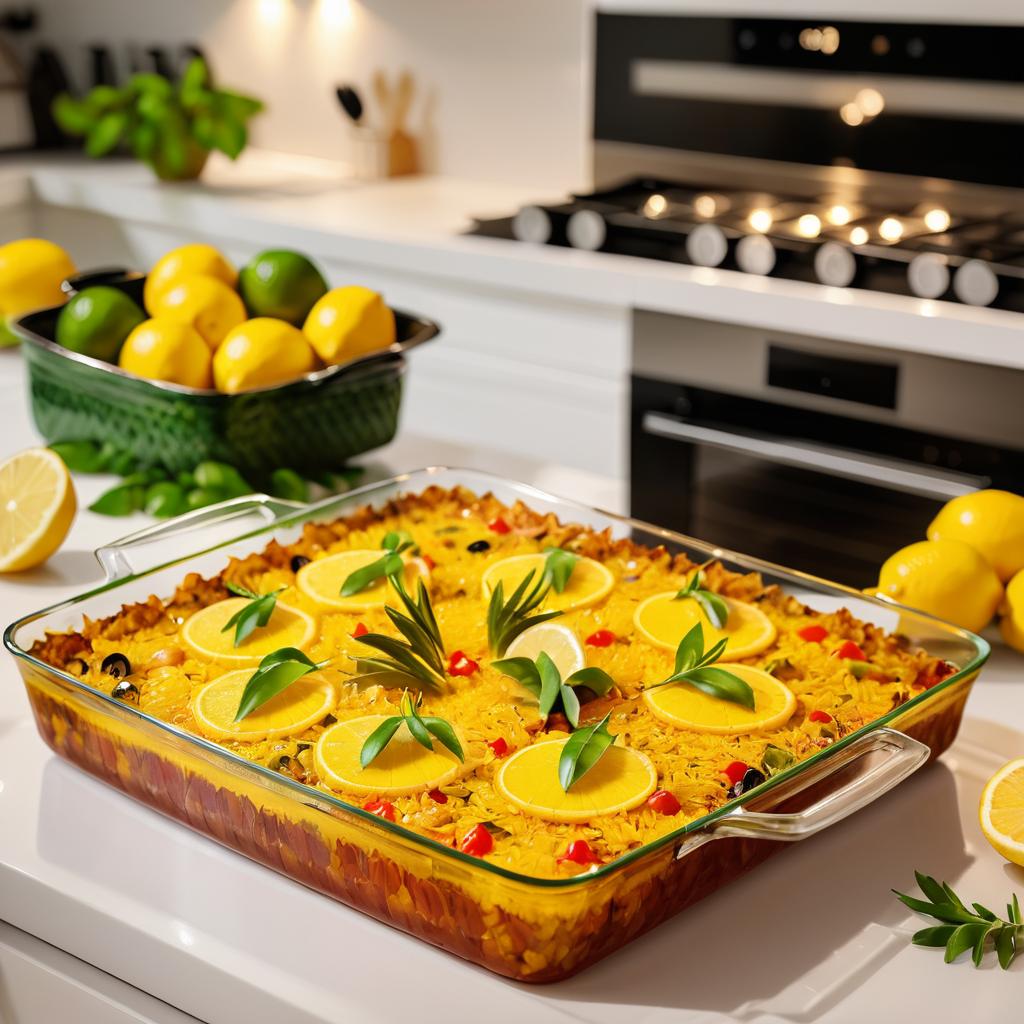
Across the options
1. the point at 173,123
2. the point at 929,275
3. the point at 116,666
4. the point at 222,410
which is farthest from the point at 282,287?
the point at 173,123

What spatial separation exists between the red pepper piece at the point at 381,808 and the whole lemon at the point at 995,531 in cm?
53

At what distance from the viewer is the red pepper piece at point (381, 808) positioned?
31.5 inches

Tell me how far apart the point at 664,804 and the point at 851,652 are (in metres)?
0.24

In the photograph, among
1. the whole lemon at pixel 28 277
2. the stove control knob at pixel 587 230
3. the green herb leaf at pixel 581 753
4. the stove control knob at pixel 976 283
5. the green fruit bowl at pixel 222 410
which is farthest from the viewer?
the stove control knob at pixel 587 230

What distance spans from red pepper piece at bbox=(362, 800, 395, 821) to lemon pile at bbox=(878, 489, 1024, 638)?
1.56 feet

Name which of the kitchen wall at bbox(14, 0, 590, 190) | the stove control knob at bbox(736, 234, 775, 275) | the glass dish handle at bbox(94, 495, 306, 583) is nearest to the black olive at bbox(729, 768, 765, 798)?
the glass dish handle at bbox(94, 495, 306, 583)

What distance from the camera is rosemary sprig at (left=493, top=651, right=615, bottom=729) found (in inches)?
35.7

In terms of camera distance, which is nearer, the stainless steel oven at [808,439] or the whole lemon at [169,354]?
the whole lemon at [169,354]

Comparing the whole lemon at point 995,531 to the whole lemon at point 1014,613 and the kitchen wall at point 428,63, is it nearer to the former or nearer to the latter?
the whole lemon at point 1014,613

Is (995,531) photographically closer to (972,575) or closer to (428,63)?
(972,575)

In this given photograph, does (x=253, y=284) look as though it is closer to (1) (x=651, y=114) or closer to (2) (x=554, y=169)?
(1) (x=651, y=114)

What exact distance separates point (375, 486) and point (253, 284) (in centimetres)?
35

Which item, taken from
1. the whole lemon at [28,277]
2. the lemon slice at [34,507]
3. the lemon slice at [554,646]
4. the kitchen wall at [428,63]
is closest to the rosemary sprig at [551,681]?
the lemon slice at [554,646]

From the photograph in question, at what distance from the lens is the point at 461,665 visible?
3.23 ft
